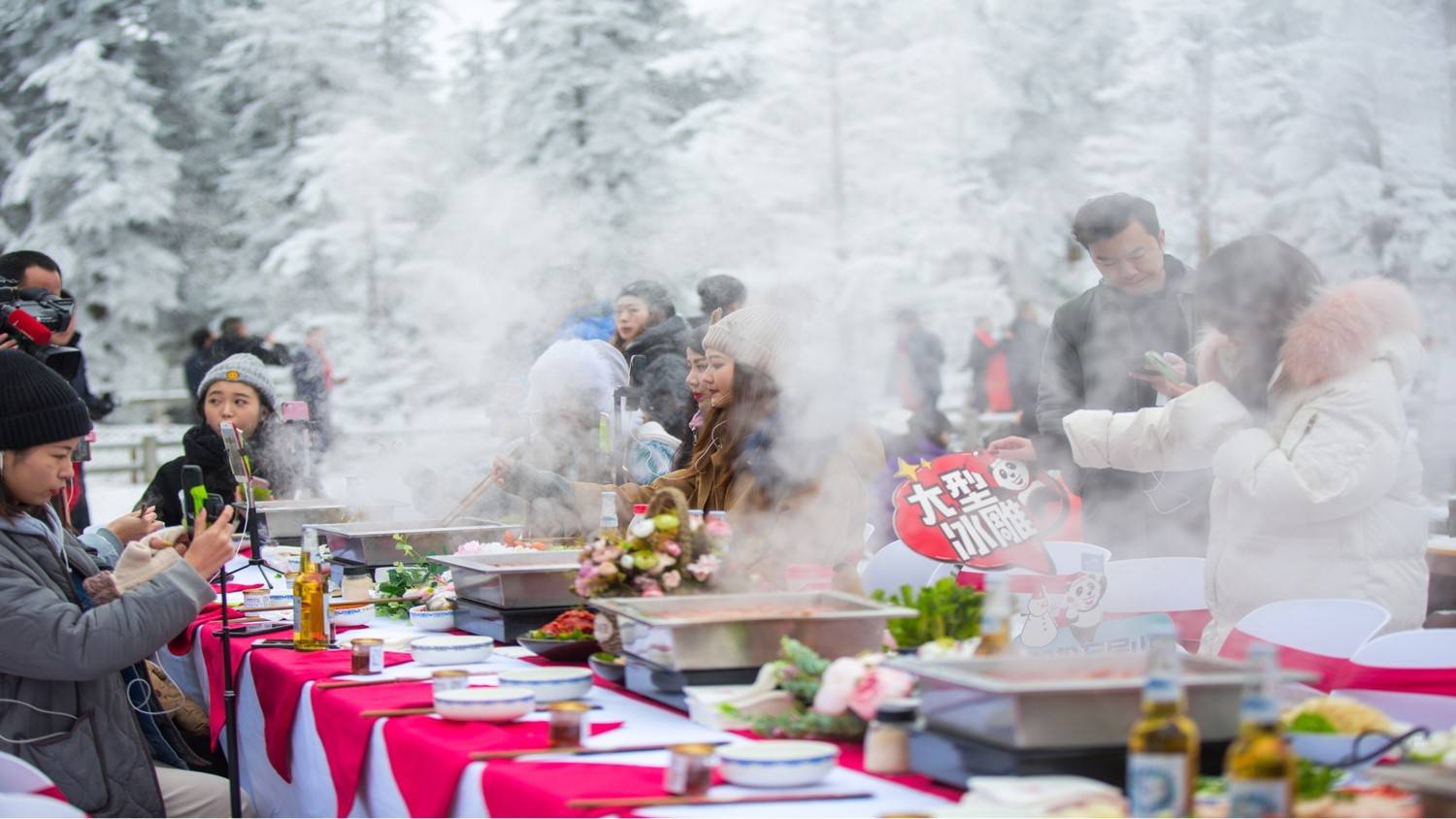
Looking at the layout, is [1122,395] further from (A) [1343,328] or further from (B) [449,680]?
(B) [449,680]

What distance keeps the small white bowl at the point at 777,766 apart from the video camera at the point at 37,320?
3.09 meters

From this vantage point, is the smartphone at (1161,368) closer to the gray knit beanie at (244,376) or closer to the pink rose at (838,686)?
the pink rose at (838,686)

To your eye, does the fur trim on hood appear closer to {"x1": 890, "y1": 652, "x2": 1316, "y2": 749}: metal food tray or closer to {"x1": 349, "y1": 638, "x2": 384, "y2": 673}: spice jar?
{"x1": 890, "y1": 652, "x2": 1316, "y2": 749}: metal food tray

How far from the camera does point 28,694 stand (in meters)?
2.75

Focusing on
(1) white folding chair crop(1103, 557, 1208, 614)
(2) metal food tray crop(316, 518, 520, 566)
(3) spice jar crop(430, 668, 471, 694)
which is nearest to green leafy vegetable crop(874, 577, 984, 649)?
(3) spice jar crop(430, 668, 471, 694)

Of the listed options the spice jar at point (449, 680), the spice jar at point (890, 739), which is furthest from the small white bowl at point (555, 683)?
the spice jar at point (890, 739)

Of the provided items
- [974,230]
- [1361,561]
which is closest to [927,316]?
[974,230]

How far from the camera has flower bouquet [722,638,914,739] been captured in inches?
81.1

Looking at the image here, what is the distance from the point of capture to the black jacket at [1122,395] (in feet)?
13.8

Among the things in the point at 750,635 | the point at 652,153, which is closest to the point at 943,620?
the point at 750,635

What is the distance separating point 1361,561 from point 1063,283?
589 inches

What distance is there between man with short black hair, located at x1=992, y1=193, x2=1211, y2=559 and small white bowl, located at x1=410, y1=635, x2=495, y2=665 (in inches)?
79.6

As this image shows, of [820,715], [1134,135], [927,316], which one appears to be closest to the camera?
[820,715]

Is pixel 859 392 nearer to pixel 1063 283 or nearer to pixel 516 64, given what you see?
pixel 516 64
